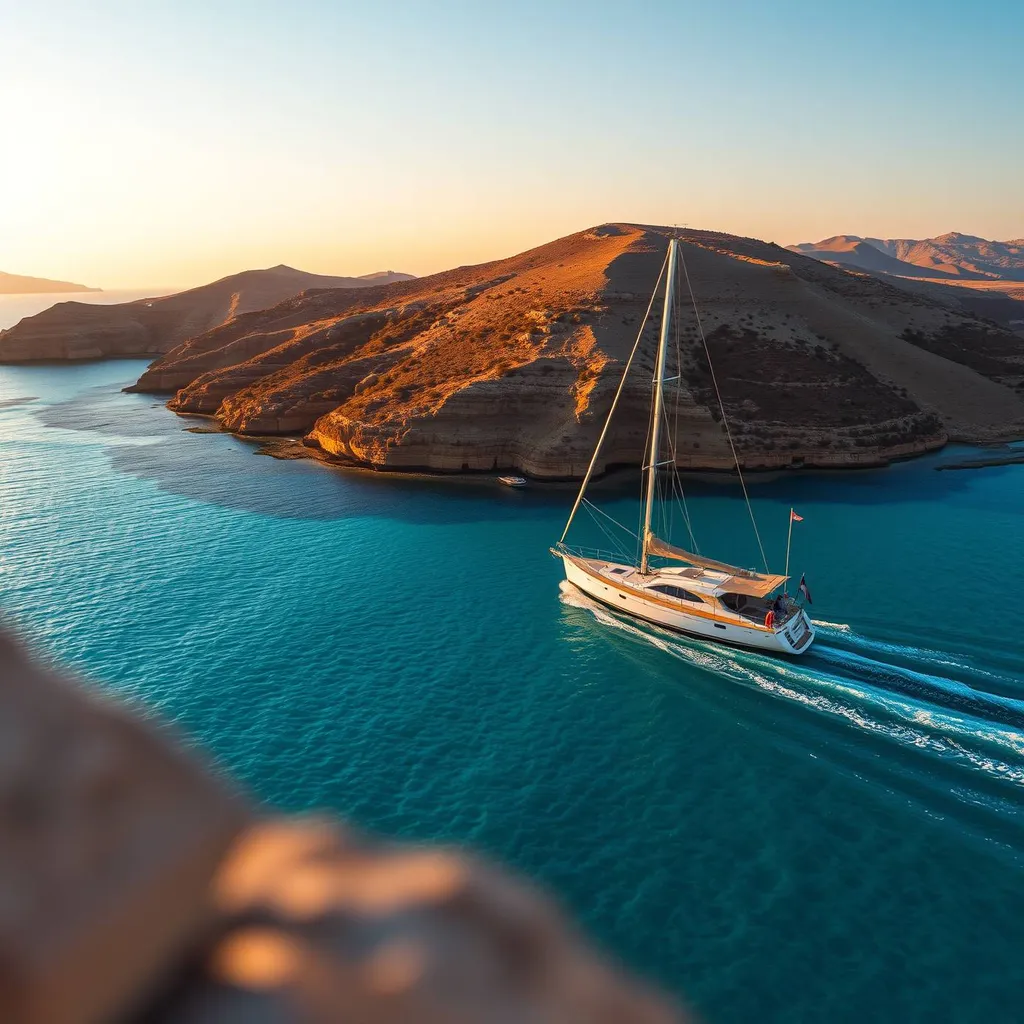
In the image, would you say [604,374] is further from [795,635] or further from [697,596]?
[795,635]

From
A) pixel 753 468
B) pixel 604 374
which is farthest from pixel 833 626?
pixel 604 374

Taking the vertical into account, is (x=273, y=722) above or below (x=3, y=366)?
below

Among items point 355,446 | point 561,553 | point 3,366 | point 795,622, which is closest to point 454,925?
point 795,622

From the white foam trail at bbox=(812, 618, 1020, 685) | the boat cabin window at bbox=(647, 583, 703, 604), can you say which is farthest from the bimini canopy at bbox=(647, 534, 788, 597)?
the white foam trail at bbox=(812, 618, 1020, 685)

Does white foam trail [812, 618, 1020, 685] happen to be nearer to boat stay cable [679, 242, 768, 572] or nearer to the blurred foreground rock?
boat stay cable [679, 242, 768, 572]

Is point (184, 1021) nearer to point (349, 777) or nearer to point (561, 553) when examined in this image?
point (349, 777)

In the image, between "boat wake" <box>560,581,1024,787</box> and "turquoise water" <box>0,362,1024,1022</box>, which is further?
"boat wake" <box>560,581,1024,787</box>
